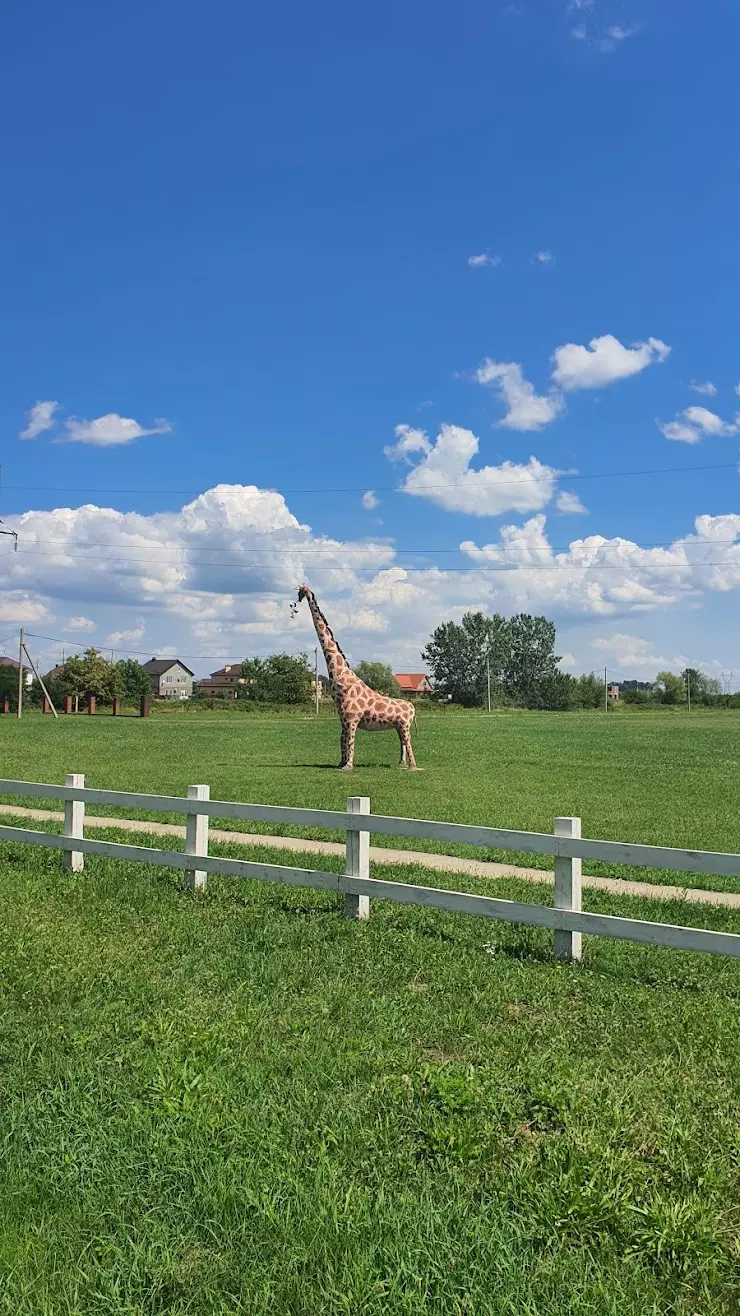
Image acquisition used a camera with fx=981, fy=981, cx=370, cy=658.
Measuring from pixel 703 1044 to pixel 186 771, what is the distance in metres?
19.4

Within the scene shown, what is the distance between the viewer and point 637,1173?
4055 mm

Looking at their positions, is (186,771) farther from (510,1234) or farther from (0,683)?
(0,683)

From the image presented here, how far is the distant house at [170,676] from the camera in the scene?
569ft

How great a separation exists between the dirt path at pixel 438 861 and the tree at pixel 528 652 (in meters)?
118

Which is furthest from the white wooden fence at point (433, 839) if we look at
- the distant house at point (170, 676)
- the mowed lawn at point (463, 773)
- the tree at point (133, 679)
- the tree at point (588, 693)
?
the distant house at point (170, 676)

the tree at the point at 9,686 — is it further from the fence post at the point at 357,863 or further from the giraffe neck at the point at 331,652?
the fence post at the point at 357,863

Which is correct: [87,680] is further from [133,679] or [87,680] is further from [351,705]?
[351,705]

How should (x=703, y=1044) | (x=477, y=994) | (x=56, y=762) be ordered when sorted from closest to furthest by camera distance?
(x=703, y=1044) → (x=477, y=994) → (x=56, y=762)

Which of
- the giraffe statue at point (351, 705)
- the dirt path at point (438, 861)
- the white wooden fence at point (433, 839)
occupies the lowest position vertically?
the dirt path at point (438, 861)

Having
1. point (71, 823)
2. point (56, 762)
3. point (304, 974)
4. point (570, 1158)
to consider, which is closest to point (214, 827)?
point (71, 823)

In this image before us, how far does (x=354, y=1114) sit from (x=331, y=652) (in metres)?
21.8

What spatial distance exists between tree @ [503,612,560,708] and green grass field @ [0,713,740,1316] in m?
123

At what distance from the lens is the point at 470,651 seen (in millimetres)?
131125

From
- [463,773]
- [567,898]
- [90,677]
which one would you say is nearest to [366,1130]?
[567,898]
